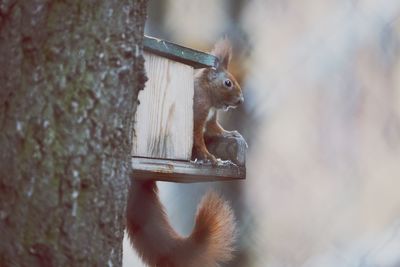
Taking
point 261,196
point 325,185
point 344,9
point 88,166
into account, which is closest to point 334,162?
point 325,185

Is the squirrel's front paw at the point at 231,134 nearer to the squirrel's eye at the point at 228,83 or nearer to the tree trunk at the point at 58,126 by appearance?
the squirrel's eye at the point at 228,83

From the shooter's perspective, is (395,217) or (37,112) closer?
(37,112)

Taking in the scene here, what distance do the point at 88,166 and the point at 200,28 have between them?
825mm

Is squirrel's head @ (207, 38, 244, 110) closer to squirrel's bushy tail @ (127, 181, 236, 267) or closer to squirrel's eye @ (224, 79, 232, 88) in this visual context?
squirrel's eye @ (224, 79, 232, 88)

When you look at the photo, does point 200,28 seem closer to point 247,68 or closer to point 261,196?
point 247,68

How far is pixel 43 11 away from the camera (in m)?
0.81

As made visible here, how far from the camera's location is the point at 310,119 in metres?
1.59

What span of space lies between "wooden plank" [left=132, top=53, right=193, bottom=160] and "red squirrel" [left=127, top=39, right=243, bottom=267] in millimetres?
52

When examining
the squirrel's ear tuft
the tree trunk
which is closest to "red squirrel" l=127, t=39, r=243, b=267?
the squirrel's ear tuft

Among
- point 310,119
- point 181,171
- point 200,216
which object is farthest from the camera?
point 310,119

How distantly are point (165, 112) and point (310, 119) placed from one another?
0.46 m

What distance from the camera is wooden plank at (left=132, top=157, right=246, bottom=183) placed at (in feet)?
3.72

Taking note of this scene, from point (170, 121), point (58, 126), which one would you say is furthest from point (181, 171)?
point (58, 126)

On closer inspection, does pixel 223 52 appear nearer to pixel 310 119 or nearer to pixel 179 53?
pixel 179 53
